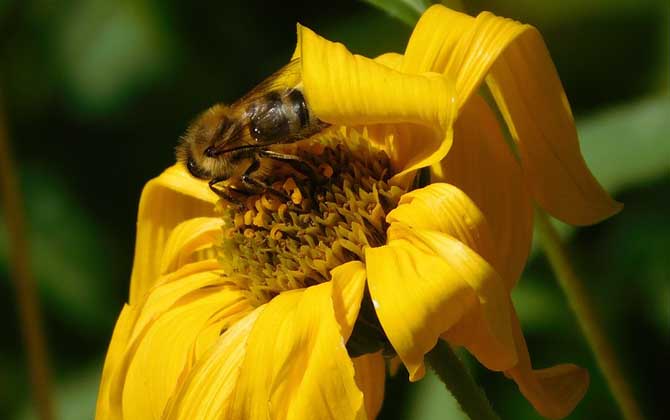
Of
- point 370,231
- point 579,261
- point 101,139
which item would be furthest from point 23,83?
point 370,231

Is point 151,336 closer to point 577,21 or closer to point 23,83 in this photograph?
point 577,21

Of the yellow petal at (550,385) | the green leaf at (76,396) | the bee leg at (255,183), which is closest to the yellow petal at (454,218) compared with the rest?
the yellow petal at (550,385)

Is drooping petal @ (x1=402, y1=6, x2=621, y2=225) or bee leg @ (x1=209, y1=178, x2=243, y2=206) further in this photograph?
bee leg @ (x1=209, y1=178, x2=243, y2=206)

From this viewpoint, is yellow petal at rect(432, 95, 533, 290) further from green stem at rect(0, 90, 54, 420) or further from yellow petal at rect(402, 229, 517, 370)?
green stem at rect(0, 90, 54, 420)

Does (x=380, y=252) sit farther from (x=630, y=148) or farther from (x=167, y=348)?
(x=630, y=148)


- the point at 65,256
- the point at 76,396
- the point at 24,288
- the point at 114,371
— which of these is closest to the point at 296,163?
the point at 114,371

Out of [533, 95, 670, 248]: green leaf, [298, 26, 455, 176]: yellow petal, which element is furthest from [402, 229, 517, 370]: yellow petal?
[533, 95, 670, 248]: green leaf

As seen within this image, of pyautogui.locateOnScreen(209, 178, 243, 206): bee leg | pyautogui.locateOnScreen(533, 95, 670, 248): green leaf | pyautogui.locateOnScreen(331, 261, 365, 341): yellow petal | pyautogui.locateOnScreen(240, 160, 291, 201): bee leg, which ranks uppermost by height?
pyautogui.locateOnScreen(240, 160, 291, 201): bee leg
